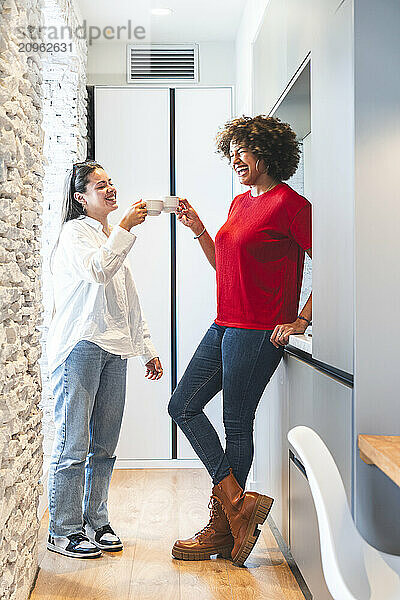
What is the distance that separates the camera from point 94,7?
438cm

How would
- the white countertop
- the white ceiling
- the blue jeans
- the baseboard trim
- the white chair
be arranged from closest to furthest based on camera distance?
the white chair, the white countertop, the blue jeans, the white ceiling, the baseboard trim

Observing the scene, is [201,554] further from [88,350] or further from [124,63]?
[124,63]

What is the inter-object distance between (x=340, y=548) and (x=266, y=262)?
5.09 ft

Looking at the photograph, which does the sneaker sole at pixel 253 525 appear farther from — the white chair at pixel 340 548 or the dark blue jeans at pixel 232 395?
the white chair at pixel 340 548

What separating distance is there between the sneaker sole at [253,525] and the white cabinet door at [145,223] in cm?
183

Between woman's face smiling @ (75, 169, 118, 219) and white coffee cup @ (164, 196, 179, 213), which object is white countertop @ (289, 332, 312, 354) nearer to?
white coffee cup @ (164, 196, 179, 213)

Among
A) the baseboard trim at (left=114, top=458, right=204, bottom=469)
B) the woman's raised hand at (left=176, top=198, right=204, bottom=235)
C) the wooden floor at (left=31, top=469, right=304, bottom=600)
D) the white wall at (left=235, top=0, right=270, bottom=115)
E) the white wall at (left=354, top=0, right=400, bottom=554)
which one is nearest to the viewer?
the white wall at (left=354, top=0, right=400, bottom=554)

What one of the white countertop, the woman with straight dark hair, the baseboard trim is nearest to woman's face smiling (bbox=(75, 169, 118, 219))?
the woman with straight dark hair

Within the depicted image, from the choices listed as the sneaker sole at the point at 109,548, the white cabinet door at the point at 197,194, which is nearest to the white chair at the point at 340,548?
the sneaker sole at the point at 109,548

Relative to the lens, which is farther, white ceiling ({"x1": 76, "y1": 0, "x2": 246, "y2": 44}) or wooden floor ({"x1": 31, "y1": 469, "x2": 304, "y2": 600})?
white ceiling ({"x1": 76, "y1": 0, "x2": 246, "y2": 44})

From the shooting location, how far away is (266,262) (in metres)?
3.01

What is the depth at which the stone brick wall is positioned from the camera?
2203 mm

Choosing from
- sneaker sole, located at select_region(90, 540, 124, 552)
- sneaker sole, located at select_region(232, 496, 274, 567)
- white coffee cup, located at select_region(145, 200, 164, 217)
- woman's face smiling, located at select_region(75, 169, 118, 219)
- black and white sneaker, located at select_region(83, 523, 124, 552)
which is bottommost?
sneaker sole, located at select_region(90, 540, 124, 552)

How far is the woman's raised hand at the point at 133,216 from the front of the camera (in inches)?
117
